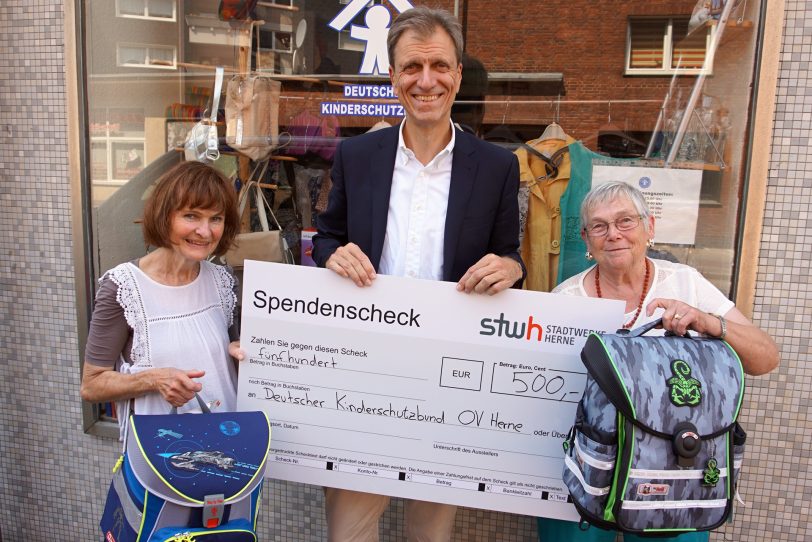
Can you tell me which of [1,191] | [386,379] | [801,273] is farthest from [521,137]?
[1,191]

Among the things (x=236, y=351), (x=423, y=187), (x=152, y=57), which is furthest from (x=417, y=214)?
(x=152, y=57)

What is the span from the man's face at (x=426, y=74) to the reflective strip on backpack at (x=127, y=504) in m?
1.46

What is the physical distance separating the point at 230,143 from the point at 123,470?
220cm

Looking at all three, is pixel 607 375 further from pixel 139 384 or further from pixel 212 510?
pixel 139 384

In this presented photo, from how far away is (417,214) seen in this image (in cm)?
212

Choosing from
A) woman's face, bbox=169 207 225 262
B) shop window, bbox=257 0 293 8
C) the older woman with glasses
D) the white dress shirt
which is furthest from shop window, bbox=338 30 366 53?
the older woman with glasses

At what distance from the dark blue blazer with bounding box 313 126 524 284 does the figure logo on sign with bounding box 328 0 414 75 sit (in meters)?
Result: 1.36

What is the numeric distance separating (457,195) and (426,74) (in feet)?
1.35

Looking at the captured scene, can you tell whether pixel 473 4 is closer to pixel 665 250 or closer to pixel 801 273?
pixel 665 250

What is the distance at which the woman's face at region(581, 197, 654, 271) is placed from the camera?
2035 millimetres

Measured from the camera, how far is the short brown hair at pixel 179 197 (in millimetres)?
2033

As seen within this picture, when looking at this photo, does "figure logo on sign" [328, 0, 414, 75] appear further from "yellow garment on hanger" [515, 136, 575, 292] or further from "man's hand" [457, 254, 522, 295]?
"man's hand" [457, 254, 522, 295]

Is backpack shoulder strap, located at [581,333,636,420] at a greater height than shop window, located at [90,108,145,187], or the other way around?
shop window, located at [90,108,145,187]

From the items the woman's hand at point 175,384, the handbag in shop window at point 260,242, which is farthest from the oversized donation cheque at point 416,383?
the handbag in shop window at point 260,242
